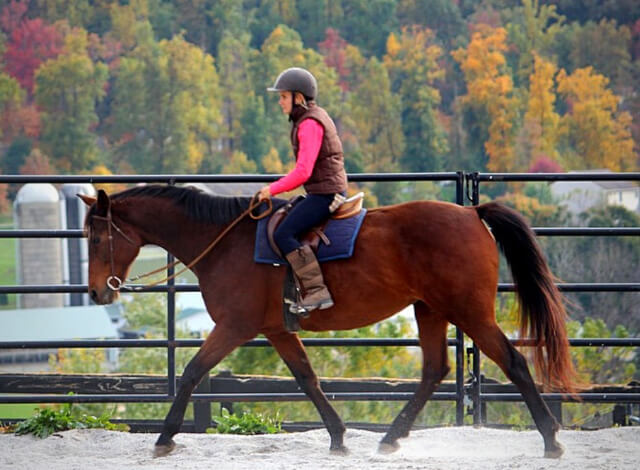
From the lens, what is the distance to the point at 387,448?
5359mm

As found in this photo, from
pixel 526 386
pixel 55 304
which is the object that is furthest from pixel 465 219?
pixel 55 304

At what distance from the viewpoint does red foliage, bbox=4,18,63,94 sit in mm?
79938

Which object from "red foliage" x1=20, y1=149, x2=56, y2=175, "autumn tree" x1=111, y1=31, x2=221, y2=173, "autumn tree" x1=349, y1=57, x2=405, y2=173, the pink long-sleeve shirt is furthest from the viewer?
"autumn tree" x1=349, y1=57, x2=405, y2=173

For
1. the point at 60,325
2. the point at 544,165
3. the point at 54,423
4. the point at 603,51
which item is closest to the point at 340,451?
the point at 54,423

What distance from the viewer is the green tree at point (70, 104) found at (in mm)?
76062

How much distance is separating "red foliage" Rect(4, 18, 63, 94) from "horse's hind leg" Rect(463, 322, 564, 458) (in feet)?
260

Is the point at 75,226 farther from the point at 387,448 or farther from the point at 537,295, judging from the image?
the point at 537,295

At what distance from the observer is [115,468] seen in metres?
5.04

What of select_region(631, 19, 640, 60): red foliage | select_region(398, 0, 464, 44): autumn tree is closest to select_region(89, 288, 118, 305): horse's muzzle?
select_region(398, 0, 464, 44): autumn tree

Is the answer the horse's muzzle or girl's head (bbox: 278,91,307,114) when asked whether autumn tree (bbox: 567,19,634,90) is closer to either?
girl's head (bbox: 278,91,307,114)

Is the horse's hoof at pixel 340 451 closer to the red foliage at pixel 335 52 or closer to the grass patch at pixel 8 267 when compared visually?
the grass patch at pixel 8 267

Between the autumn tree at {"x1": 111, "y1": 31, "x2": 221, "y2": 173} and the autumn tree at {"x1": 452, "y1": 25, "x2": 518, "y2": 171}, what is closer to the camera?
the autumn tree at {"x1": 111, "y1": 31, "x2": 221, "y2": 173}

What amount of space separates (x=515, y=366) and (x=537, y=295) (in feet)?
1.44

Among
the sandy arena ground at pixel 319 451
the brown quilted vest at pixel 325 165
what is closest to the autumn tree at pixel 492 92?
the sandy arena ground at pixel 319 451
